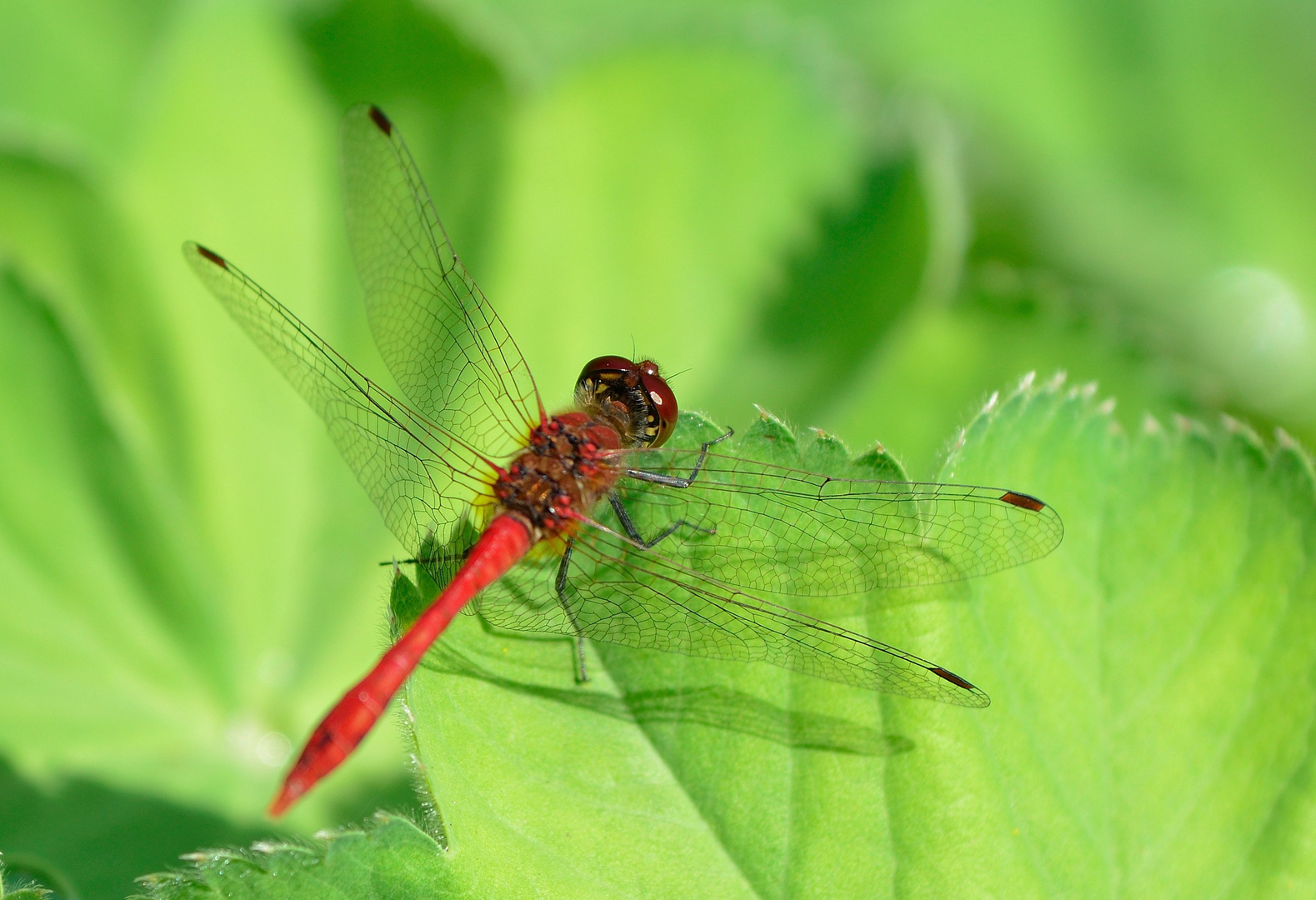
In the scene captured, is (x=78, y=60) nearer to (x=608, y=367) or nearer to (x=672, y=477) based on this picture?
(x=608, y=367)

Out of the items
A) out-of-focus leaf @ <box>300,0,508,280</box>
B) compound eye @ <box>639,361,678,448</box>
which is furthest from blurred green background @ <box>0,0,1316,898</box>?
compound eye @ <box>639,361,678,448</box>

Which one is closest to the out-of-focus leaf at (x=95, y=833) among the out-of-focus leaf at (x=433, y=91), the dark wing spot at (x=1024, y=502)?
the out-of-focus leaf at (x=433, y=91)

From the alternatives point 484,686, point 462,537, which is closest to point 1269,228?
point 462,537

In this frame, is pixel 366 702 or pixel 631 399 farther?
pixel 631 399

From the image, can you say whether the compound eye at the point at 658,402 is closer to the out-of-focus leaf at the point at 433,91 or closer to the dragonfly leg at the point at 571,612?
the dragonfly leg at the point at 571,612

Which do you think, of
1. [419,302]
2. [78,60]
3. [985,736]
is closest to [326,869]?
[985,736]
